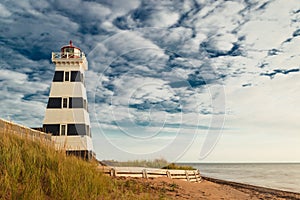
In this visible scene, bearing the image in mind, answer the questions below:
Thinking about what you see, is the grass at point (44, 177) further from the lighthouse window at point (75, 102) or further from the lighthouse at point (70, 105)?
the lighthouse window at point (75, 102)

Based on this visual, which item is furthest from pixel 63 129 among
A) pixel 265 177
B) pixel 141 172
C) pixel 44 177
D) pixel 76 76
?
pixel 265 177

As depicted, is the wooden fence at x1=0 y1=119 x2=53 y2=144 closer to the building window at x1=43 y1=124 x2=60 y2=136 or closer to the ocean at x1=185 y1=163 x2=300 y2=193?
the building window at x1=43 y1=124 x2=60 y2=136

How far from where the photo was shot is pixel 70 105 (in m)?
22.8

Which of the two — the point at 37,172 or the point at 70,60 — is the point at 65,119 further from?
the point at 37,172

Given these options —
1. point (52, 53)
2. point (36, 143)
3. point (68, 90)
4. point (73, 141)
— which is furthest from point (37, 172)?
point (52, 53)

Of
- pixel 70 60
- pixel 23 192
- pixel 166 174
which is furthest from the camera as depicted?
pixel 70 60

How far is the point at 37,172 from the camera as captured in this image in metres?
7.06

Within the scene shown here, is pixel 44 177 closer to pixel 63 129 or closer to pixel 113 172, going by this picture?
pixel 113 172

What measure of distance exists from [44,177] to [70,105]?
16.1m

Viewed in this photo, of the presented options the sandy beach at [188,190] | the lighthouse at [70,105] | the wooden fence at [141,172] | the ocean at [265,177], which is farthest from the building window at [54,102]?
the ocean at [265,177]

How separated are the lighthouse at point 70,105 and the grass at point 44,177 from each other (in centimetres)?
1300

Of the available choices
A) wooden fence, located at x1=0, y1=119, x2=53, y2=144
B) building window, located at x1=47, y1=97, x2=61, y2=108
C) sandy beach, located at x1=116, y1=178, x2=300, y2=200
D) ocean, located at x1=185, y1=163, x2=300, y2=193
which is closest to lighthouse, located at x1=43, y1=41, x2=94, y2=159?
building window, located at x1=47, y1=97, x2=61, y2=108

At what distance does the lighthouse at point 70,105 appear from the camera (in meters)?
22.0

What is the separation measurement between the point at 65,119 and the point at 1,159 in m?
15.4
